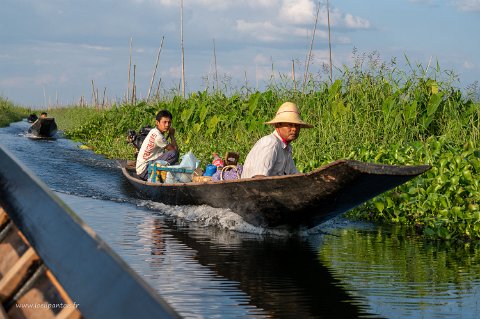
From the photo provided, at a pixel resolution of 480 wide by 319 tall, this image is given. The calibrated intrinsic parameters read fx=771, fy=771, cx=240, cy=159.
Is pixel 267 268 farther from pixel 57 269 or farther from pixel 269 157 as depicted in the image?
pixel 57 269

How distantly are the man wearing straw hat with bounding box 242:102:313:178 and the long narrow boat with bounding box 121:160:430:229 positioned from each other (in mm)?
223

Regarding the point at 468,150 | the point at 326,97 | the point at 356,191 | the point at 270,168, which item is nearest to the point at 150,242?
the point at 270,168

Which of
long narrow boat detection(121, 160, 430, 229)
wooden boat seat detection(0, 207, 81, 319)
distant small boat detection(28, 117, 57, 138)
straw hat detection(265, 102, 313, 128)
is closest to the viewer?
wooden boat seat detection(0, 207, 81, 319)

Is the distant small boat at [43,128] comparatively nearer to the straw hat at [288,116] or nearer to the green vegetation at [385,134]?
the green vegetation at [385,134]

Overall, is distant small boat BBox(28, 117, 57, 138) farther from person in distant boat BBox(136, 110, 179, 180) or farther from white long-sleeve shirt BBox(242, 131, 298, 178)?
white long-sleeve shirt BBox(242, 131, 298, 178)

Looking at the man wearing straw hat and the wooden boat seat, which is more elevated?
the man wearing straw hat

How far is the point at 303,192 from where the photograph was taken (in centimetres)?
679

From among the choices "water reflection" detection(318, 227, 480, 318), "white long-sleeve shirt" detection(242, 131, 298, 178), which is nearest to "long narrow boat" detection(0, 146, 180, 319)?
"water reflection" detection(318, 227, 480, 318)

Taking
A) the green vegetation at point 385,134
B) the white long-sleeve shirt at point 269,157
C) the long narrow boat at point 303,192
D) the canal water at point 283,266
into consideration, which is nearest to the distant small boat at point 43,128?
the green vegetation at point 385,134

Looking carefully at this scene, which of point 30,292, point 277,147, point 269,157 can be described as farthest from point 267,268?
point 30,292

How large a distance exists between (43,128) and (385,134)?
14795mm

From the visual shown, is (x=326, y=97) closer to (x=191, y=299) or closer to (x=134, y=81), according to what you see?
(x=191, y=299)

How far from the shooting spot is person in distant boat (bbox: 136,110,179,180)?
1045cm

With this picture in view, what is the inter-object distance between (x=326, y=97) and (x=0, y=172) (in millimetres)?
10717
